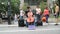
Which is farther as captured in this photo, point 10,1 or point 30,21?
point 10,1

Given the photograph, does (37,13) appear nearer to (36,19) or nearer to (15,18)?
(36,19)

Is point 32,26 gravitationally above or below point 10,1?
below

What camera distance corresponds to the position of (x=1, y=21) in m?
22.2

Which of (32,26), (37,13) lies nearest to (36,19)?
(37,13)

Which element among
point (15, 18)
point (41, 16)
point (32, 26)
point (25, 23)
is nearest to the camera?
point (32, 26)

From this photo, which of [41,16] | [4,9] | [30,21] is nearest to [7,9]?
[4,9]

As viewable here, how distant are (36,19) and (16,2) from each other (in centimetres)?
437

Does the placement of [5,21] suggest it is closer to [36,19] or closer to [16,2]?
[16,2]

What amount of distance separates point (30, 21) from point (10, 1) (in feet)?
13.9

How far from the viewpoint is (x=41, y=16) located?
2158 centimetres

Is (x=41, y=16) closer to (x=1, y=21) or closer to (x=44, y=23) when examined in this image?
(x=44, y=23)

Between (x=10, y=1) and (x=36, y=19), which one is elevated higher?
(x=10, y=1)

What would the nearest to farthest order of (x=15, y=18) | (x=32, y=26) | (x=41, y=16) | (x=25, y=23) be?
(x=32, y=26)
(x=25, y=23)
(x=41, y=16)
(x=15, y=18)

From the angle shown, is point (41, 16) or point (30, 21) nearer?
point (30, 21)
